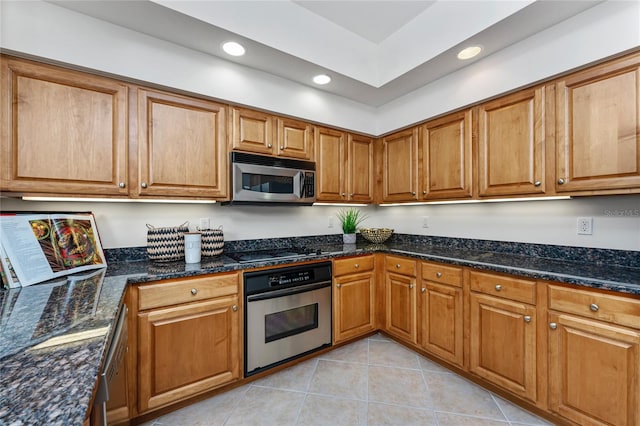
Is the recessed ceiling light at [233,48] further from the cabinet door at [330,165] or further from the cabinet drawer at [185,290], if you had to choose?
the cabinet drawer at [185,290]

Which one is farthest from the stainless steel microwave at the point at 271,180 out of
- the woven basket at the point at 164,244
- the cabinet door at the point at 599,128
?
the cabinet door at the point at 599,128

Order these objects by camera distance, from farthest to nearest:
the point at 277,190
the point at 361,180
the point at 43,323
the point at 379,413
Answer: the point at 361,180 < the point at 277,190 < the point at 379,413 < the point at 43,323

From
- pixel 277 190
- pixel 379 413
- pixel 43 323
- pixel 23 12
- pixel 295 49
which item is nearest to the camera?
pixel 43 323

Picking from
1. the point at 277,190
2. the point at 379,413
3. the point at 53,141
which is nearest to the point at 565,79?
the point at 277,190

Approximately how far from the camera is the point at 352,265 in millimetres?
2516

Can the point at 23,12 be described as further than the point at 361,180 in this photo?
No

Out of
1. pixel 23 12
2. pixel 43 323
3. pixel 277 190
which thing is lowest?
pixel 43 323

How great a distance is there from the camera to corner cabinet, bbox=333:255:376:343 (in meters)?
2.44

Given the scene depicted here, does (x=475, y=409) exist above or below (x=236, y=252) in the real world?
below

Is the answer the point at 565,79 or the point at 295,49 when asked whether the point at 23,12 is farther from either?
the point at 565,79

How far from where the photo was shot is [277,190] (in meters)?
2.36

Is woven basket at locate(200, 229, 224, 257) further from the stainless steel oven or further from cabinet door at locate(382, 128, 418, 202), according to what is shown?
cabinet door at locate(382, 128, 418, 202)

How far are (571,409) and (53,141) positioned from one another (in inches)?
130

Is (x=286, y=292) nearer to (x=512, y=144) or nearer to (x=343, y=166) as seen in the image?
(x=343, y=166)
